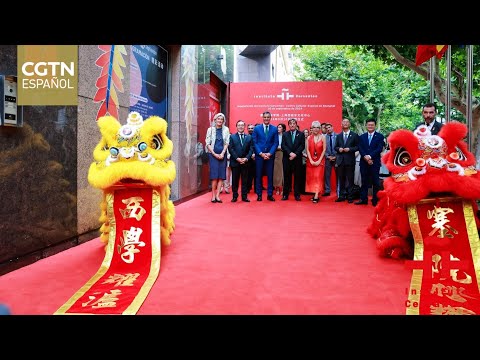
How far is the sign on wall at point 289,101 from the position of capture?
916 cm

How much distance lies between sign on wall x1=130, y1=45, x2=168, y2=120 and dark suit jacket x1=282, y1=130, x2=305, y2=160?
6.67ft

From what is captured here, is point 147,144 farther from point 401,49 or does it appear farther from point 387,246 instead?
point 401,49

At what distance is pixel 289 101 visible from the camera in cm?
927

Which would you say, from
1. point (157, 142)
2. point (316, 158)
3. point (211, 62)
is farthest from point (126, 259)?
point (211, 62)

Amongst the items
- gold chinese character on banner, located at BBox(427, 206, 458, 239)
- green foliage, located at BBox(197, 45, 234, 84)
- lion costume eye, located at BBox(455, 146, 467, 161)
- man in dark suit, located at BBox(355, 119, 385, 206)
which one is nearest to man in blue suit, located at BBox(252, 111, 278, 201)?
man in dark suit, located at BBox(355, 119, 385, 206)

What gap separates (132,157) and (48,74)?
3.22ft

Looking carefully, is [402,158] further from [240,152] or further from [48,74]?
[240,152]

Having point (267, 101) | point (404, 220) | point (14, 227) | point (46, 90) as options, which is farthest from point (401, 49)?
point (14, 227)

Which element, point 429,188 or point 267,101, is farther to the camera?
point 267,101

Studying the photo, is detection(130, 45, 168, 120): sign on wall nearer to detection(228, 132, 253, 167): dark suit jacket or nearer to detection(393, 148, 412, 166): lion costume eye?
detection(228, 132, 253, 167): dark suit jacket

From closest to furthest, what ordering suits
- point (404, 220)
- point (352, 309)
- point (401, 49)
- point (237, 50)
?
1. point (352, 309)
2. point (404, 220)
3. point (401, 49)
4. point (237, 50)

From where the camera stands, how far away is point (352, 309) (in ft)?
7.16

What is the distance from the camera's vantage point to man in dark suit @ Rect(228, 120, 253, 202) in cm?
663

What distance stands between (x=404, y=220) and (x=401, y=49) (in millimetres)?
7033
